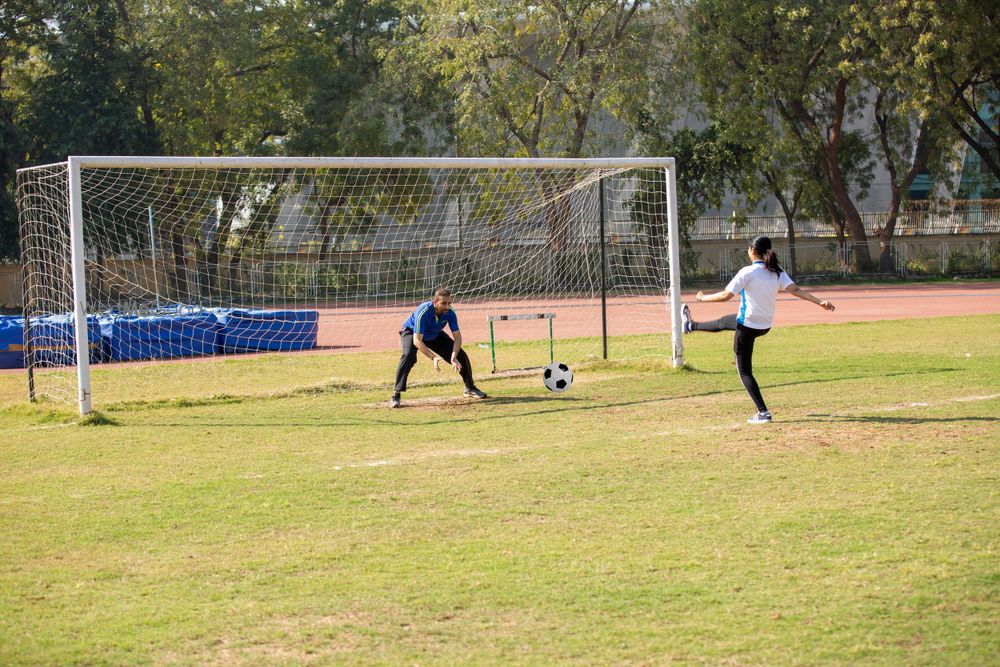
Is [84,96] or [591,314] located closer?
[591,314]

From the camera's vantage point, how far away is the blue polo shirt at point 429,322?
12.4 metres

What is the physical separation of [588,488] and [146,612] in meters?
3.49

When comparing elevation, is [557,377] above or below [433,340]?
below

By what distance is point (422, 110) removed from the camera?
3909cm

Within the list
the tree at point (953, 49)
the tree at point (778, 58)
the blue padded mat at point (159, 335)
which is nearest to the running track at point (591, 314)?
the blue padded mat at point (159, 335)

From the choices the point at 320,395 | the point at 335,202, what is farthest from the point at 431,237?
the point at 320,395

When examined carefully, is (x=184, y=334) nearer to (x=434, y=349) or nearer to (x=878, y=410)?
(x=434, y=349)

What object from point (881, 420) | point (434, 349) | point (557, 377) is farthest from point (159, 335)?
point (881, 420)

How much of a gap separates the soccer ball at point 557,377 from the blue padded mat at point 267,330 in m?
8.57

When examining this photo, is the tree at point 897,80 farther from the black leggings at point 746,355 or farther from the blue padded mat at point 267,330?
the black leggings at point 746,355

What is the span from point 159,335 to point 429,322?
9.13 meters

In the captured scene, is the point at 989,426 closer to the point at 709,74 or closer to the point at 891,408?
the point at 891,408

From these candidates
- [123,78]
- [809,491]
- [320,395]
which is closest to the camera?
[809,491]

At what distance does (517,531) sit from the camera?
6730mm
